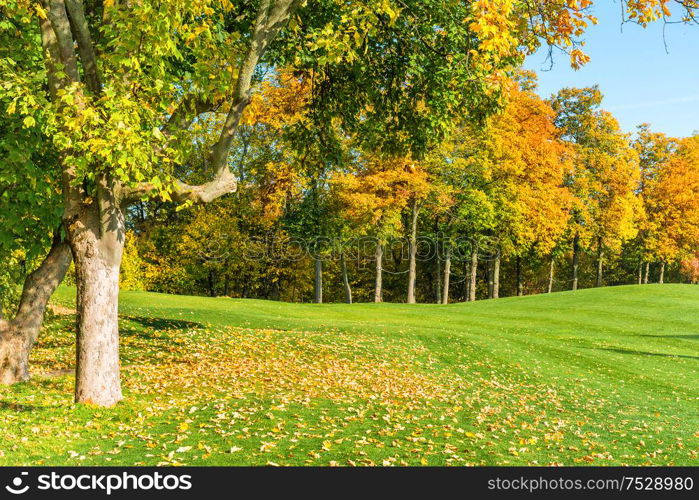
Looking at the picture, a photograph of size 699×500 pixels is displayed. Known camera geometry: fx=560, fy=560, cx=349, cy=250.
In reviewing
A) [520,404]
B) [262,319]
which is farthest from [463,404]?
[262,319]

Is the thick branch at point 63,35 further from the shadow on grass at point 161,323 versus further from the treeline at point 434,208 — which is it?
the treeline at point 434,208

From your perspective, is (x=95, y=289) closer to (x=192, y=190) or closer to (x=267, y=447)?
(x=192, y=190)

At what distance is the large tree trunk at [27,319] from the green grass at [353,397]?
0.53 m

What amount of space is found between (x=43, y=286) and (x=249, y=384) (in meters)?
4.47

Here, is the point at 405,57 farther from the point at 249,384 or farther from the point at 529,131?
the point at 529,131

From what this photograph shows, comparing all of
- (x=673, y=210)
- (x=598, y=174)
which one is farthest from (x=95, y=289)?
(x=673, y=210)

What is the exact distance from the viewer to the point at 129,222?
47281 millimetres

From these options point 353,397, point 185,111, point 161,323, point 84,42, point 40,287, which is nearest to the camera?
point 84,42

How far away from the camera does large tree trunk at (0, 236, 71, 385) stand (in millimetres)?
10462

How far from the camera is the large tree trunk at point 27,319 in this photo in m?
10.5

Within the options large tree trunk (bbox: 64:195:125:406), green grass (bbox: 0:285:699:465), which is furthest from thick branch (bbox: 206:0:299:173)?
green grass (bbox: 0:285:699:465)

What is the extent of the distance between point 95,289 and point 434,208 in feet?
98.5

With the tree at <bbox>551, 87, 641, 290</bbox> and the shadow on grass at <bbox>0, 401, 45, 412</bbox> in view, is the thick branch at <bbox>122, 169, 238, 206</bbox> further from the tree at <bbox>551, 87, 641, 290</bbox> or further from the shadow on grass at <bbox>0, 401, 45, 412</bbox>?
the tree at <bbox>551, 87, 641, 290</bbox>

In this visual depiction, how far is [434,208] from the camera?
37.2m
